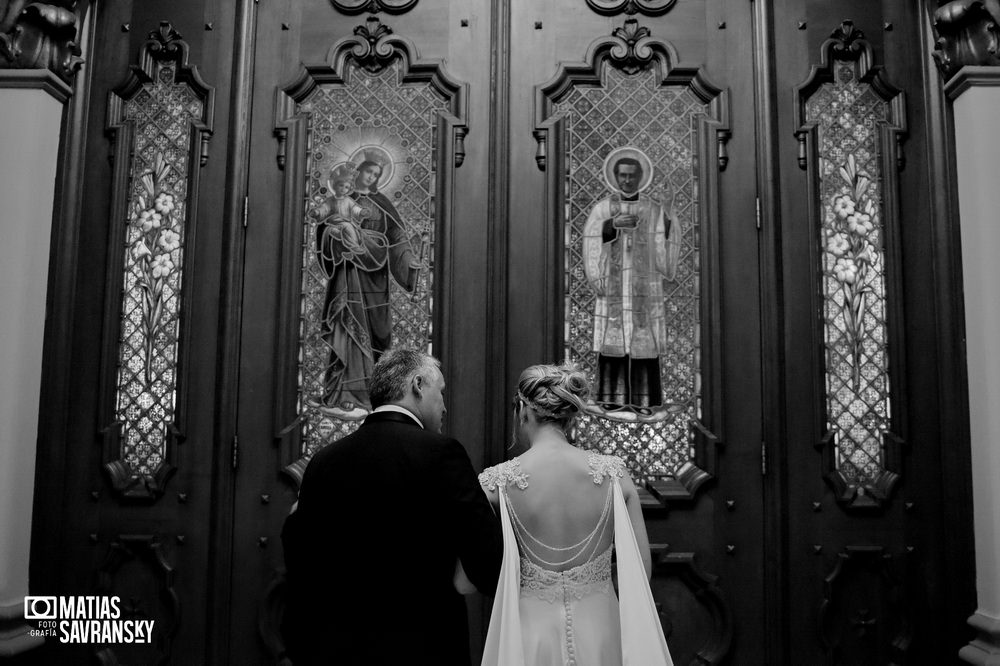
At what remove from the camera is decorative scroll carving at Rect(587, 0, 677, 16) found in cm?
445

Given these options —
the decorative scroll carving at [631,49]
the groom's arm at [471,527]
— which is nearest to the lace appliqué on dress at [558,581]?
the groom's arm at [471,527]

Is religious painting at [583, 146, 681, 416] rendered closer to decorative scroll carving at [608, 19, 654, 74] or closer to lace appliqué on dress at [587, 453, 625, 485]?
decorative scroll carving at [608, 19, 654, 74]

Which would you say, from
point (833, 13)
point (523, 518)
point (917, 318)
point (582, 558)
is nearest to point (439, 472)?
point (523, 518)

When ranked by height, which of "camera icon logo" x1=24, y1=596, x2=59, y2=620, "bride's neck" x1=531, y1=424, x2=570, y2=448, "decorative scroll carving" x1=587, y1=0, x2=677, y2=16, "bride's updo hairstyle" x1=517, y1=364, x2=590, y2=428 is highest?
"decorative scroll carving" x1=587, y1=0, x2=677, y2=16

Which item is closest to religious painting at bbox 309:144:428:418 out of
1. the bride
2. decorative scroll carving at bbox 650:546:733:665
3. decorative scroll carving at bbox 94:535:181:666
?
decorative scroll carving at bbox 94:535:181:666

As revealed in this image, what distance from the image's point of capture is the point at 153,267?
172 inches

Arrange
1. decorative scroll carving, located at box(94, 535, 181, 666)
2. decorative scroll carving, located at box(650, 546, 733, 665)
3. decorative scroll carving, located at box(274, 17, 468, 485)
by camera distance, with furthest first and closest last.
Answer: decorative scroll carving, located at box(274, 17, 468, 485), decorative scroll carving, located at box(94, 535, 181, 666), decorative scroll carving, located at box(650, 546, 733, 665)

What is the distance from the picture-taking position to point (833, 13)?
14.5 feet

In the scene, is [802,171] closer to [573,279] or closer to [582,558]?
[573,279]

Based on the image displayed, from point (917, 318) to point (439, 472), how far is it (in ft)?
8.45

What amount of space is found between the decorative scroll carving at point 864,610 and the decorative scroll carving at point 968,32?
7.05 ft

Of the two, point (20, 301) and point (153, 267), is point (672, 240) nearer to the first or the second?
point (153, 267)

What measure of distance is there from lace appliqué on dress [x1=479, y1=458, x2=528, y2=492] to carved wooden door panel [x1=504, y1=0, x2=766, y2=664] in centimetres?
107

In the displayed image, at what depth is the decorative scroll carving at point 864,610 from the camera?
13.2 feet
